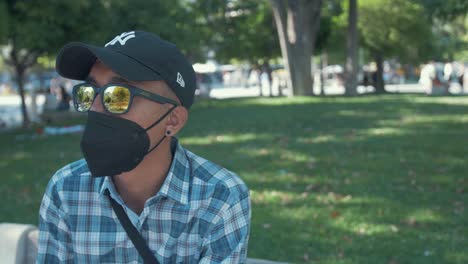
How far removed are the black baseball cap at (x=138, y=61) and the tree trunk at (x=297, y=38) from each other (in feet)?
69.6

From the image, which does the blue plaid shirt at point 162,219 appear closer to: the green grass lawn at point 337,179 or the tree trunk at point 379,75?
the green grass lawn at point 337,179

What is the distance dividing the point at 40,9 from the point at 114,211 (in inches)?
598

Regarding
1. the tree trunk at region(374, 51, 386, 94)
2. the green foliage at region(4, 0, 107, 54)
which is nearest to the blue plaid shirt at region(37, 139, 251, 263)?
the green foliage at region(4, 0, 107, 54)

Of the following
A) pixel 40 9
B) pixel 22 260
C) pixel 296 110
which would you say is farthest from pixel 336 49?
pixel 22 260

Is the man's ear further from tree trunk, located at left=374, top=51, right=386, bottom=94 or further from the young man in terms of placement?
tree trunk, located at left=374, top=51, right=386, bottom=94

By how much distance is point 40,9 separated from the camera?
16438mm

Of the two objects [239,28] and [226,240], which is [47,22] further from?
[239,28]

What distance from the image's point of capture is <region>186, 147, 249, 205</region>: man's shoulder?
2277 mm

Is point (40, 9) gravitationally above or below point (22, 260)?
above

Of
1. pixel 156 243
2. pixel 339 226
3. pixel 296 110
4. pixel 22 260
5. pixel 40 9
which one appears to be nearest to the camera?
pixel 156 243

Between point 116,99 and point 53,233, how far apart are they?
0.59 metres

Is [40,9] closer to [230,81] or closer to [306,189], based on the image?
[306,189]

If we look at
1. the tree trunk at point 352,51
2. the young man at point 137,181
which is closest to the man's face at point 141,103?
the young man at point 137,181

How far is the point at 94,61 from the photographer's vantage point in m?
2.29
